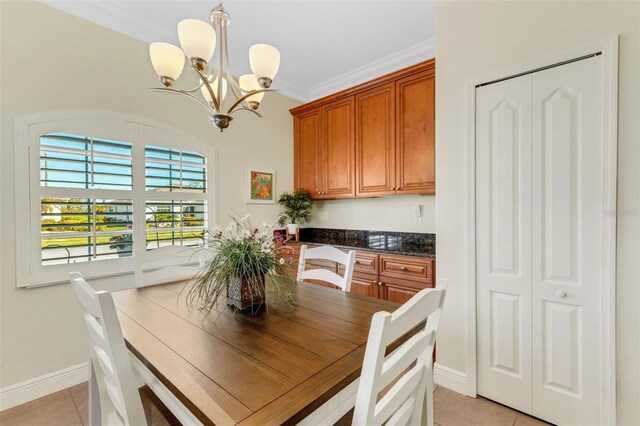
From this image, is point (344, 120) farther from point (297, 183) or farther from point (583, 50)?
point (583, 50)

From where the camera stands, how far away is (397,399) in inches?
33.6

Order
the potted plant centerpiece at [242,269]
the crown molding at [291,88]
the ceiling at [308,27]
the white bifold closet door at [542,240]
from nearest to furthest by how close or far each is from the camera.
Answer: the potted plant centerpiece at [242,269], the white bifold closet door at [542,240], the ceiling at [308,27], the crown molding at [291,88]

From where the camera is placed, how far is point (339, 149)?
3.36m

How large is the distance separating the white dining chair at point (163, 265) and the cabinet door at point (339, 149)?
1.80 meters

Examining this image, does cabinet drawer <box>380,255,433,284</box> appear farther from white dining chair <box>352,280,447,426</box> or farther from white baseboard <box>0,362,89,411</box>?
white baseboard <box>0,362,89,411</box>

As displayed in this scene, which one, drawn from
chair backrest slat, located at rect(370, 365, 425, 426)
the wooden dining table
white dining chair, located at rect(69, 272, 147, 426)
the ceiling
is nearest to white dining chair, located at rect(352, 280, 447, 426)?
chair backrest slat, located at rect(370, 365, 425, 426)

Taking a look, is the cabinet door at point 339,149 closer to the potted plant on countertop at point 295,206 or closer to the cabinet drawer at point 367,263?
the potted plant on countertop at point 295,206

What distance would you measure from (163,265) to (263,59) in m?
1.47

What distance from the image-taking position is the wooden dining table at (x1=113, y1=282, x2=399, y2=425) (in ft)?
2.38

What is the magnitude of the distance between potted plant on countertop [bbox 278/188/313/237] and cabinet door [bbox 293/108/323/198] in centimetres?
11

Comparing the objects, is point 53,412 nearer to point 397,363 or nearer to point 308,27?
point 397,363

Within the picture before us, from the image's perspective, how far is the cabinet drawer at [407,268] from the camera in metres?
2.36

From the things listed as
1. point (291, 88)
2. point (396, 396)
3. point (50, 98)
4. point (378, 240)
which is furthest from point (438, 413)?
point (291, 88)

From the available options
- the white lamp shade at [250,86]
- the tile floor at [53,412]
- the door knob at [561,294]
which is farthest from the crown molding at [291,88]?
the tile floor at [53,412]
